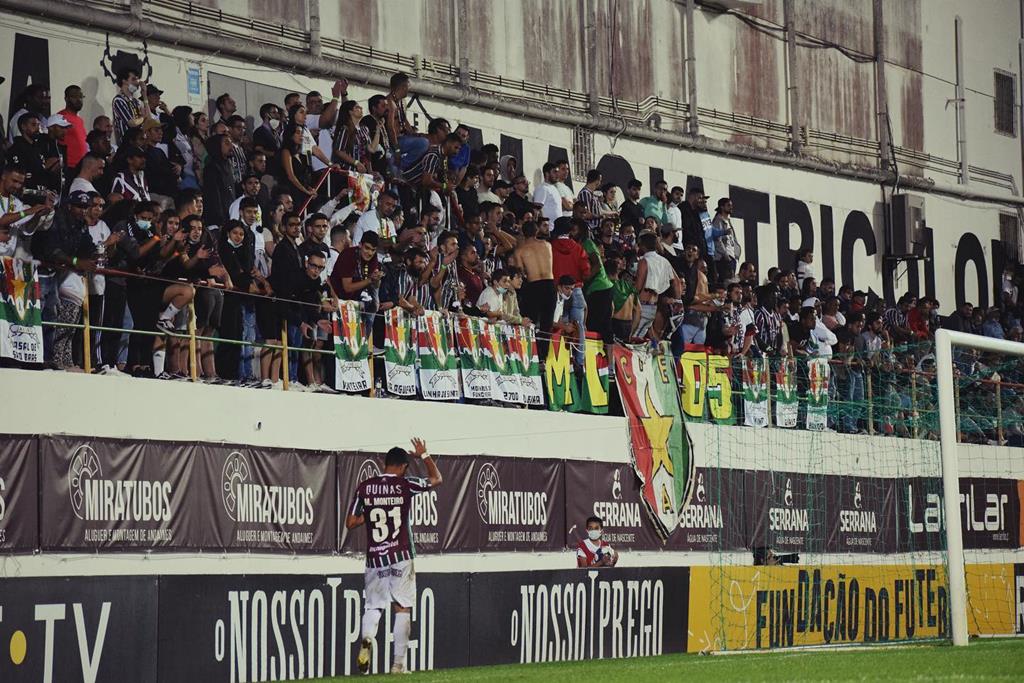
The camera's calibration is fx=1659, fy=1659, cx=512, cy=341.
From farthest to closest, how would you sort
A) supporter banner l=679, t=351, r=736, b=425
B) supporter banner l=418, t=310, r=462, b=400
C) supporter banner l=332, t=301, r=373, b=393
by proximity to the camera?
supporter banner l=679, t=351, r=736, b=425 < supporter banner l=418, t=310, r=462, b=400 < supporter banner l=332, t=301, r=373, b=393

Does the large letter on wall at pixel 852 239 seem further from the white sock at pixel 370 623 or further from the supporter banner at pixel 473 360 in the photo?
the white sock at pixel 370 623

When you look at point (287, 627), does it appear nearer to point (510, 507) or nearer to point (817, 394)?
point (510, 507)

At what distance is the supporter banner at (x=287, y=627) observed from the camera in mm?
13836

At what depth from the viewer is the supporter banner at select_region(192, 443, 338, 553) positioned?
47.8 ft

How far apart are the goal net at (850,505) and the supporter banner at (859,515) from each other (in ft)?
0.06

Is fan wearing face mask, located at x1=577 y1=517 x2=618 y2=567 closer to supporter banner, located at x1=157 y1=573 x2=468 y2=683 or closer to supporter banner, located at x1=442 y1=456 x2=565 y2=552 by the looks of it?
supporter banner, located at x1=442 y1=456 x2=565 y2=552

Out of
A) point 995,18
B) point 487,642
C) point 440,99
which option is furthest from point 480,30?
point 995,18

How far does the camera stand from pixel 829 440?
→ 22656mm

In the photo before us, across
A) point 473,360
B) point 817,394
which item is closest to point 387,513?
point 473,360

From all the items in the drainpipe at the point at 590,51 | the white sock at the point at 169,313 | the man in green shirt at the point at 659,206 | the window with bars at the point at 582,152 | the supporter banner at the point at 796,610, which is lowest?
the supporter banner at the point at 796,610

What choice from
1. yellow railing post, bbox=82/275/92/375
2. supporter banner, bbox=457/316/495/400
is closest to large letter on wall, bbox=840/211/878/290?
supporter banner, bbox=457/316/495/400

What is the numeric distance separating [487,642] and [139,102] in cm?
654

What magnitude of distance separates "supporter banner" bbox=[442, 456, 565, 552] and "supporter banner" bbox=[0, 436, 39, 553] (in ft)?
17.0

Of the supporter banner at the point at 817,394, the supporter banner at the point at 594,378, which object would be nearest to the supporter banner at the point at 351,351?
the supporter banner at the point at 594,378
